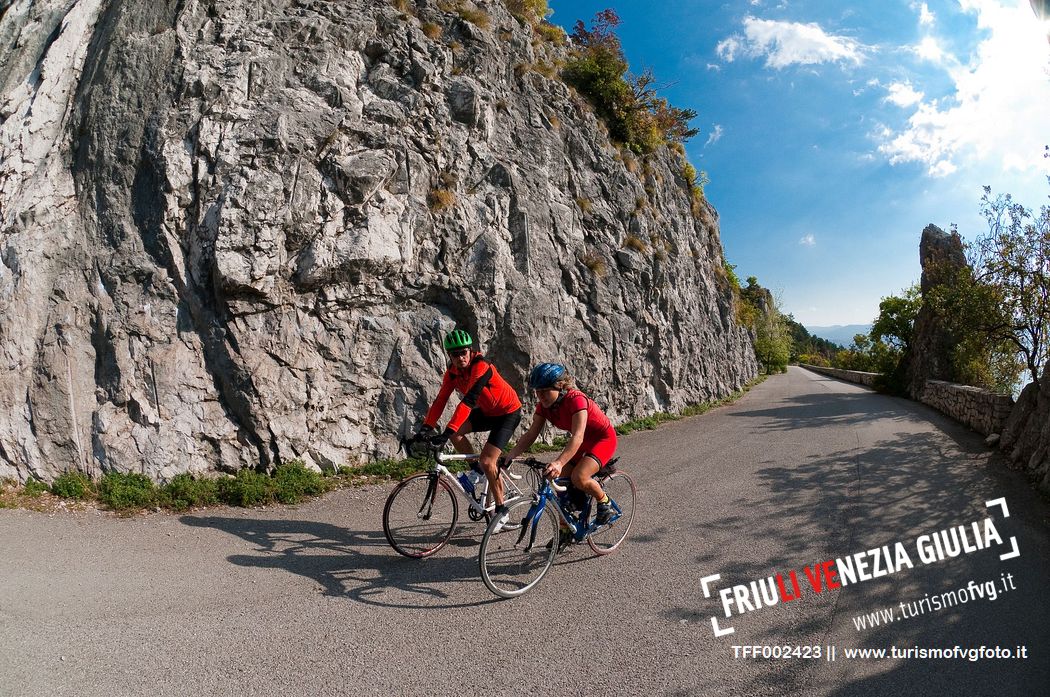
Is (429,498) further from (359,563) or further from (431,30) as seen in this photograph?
(431,30)

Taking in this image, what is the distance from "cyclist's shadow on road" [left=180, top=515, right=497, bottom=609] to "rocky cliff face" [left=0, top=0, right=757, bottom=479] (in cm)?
209

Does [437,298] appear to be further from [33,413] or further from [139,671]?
[139,671]

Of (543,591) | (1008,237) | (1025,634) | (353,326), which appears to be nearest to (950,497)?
(1025,634)

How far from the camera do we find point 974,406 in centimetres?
1147

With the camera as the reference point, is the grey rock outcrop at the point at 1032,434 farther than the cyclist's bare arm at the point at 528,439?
Yes

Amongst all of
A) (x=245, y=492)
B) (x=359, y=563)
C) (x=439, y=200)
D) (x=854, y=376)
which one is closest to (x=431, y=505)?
(x=359, y=563)

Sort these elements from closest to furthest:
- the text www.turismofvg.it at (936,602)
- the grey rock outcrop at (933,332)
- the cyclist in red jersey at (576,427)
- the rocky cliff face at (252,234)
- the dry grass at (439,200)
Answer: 1. the text www.turismofvg.it at (936,602)
2. the cyclist in red jersey at (576,427)
3. the rocky cliff face at (252,234)
4. the dry grass at (439,200)
5. the grey rock outcrop at (933,332)

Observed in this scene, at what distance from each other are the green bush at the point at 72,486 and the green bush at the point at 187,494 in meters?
0.96

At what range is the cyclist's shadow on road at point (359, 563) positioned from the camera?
4.38 metres

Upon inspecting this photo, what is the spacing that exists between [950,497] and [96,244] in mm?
13072

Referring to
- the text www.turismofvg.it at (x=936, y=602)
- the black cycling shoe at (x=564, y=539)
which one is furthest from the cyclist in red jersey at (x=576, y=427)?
the text www.turismofvg.it at (x=936, y=602)

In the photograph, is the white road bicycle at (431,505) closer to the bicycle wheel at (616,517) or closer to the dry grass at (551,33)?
the bicycle wheel at (616,517)

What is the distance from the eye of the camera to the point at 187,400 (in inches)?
297

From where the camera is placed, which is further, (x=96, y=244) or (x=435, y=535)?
(x=96, y=244)
